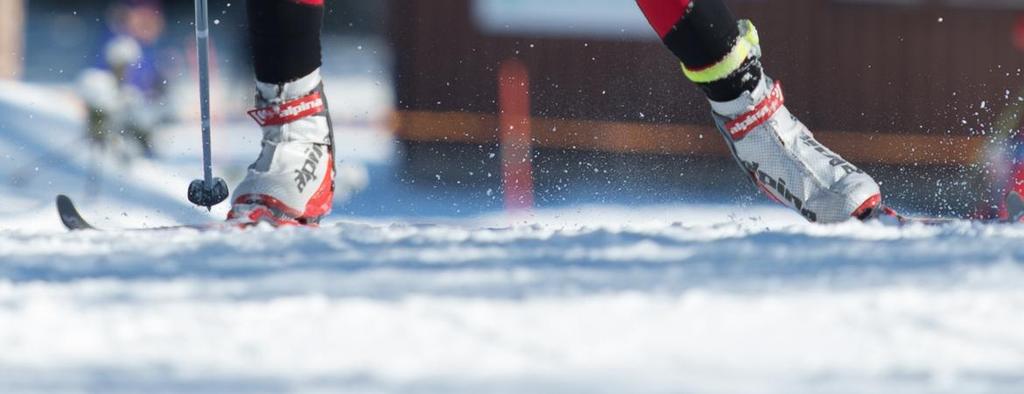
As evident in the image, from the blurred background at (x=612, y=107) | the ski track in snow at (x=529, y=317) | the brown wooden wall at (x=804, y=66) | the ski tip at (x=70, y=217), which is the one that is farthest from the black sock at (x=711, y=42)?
the brown wooden wall at (x=804, y=66)

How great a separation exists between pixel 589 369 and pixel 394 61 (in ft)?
16.5

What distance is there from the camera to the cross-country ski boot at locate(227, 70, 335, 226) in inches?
71.3

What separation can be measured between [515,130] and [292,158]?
3746 millimetres

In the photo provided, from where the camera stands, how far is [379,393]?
0.73 m

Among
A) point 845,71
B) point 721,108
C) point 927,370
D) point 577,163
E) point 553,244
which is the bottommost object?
point 927,370

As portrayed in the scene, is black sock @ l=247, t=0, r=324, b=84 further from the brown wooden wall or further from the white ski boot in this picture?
the brown wooden wall

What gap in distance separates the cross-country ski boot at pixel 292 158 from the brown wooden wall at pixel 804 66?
11.9ft

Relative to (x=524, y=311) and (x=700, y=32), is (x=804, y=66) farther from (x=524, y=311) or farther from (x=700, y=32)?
(x=524, y=311)

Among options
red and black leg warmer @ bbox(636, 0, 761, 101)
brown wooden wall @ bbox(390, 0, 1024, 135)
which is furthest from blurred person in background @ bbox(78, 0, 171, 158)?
red and black leg warmer @ bbox(636, 0, 761, 101)

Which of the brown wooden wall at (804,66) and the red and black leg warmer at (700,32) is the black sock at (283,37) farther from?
the brown wooden wall at (804,66)

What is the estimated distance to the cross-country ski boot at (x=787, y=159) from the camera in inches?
68.8

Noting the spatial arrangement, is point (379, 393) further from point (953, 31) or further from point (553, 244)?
point (953, 31)

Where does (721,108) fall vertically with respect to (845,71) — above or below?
below

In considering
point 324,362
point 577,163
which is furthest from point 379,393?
point 577,163
